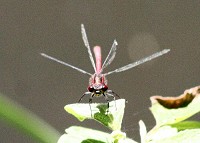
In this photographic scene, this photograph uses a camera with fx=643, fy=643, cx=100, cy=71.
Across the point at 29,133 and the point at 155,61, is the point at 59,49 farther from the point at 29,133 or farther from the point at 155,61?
the point at 29,133

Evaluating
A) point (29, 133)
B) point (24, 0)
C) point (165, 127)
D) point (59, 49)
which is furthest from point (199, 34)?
point (165, 127)

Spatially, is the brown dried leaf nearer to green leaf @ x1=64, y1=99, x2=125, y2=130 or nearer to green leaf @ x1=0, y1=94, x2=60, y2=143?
green leaf @ x1=64, y1=99, x2=125, y2=130

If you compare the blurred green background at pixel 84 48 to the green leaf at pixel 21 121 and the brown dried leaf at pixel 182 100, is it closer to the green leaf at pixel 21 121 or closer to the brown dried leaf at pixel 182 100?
the green leaf at pixel 21 121

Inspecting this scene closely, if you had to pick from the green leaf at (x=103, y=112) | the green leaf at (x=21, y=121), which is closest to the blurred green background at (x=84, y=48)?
the green leaf at (x=21, y=121)

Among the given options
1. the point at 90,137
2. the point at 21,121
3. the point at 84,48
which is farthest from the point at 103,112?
the point at 84,48

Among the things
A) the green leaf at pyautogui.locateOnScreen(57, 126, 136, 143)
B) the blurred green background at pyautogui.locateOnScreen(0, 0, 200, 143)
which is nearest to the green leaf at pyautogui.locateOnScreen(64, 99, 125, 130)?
the green leaf at pyautogui.locateOnScreen(57, 126, 136, 143)
